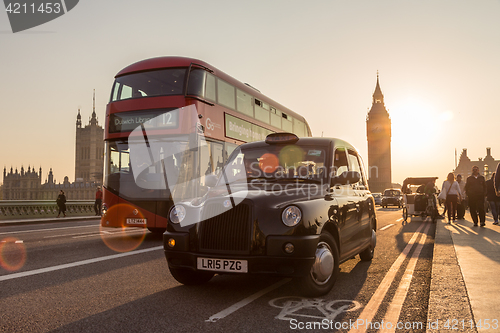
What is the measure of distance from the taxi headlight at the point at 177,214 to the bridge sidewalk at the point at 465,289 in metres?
2.64

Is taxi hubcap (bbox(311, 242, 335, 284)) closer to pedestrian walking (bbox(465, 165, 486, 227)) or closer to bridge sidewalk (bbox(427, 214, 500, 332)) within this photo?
bridge sidewalk (bbox(427, 214, 500, 332))

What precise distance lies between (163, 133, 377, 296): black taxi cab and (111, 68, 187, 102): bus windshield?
5.13 m

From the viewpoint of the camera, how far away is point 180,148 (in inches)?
380

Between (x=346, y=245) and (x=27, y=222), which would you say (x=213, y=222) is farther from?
(x=27, y=222)

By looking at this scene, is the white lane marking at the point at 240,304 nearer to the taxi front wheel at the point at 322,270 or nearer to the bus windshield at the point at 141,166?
the taxi front wheel at the point at 322,270

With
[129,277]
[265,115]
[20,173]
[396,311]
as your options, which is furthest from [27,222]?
[20,173]

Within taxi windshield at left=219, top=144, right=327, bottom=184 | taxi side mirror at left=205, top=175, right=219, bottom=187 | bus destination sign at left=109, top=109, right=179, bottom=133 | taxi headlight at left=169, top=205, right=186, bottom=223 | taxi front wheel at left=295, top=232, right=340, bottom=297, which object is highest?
bus destination sign at left=109, top=109, right=179, bottom=133

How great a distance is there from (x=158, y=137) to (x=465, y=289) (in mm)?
7299

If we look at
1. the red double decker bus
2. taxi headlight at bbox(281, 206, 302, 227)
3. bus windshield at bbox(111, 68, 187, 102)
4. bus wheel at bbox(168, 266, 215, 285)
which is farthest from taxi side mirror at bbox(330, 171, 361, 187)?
bus windshield at bbox(111, 68, 187, 102)

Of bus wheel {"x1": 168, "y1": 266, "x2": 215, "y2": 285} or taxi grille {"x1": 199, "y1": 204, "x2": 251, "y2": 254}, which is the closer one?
taxi grille {"x1": 199, "y1": 204, "x2": 251, "y2": 254}

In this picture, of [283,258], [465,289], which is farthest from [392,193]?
[283,258]

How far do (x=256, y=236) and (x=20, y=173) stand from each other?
6834 inches

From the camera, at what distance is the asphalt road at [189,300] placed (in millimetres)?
3543

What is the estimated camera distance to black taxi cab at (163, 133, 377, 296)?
4.10 meters
